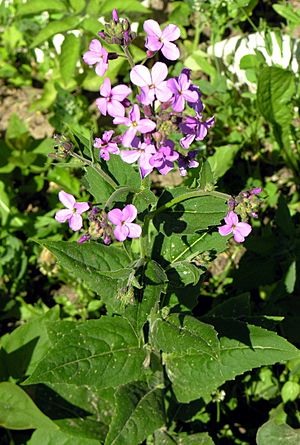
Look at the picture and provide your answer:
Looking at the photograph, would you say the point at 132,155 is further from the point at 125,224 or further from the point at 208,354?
the point at 208,354

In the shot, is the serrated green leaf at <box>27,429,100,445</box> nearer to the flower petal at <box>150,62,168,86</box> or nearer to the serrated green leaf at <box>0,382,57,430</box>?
the serrated green leaf at <box>0,382,57,430</box>

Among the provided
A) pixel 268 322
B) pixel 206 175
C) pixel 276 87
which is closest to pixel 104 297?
pixel 206 175

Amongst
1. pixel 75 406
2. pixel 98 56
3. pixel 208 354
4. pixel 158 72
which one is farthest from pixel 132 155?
pixel 75 406

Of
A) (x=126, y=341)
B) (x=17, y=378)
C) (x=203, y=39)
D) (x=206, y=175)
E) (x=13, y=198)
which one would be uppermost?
(x=206, y=175)

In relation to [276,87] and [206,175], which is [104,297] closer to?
[206,175]

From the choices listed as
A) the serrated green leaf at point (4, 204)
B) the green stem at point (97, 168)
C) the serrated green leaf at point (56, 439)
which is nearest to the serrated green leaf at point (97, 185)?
the green stem at point (97, 168)

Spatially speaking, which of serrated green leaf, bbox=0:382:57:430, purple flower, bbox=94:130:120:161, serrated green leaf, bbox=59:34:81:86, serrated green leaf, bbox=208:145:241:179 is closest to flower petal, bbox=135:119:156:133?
purple flower, bbox=94:130:120:161

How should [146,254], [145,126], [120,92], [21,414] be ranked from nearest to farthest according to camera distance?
[145,126]
[120,92]
[146,254]
[21,414]

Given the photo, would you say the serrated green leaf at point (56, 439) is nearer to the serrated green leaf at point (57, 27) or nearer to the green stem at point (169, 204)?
the green stem at point (169, 204)
